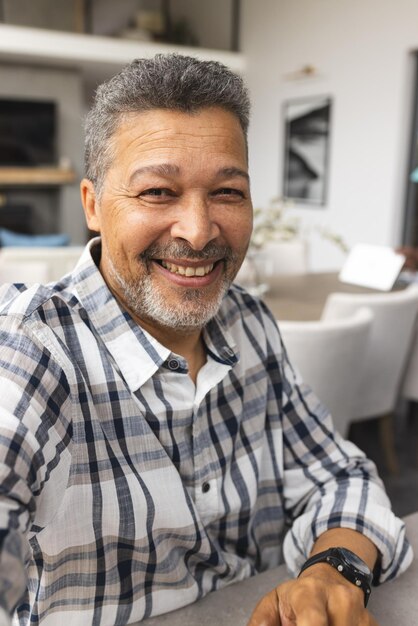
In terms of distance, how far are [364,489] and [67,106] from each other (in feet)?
24.9

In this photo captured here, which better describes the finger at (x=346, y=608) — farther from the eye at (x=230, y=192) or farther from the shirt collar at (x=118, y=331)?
the eye at (x=230, y=192)

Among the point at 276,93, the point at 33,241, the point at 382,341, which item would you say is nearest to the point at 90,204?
the point at 382,341

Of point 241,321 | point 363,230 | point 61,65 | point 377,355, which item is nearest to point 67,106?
point 61,65

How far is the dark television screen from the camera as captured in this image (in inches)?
294

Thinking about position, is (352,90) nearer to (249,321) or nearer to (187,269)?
(249,321)

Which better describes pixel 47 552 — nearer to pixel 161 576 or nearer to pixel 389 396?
pixel 161 576

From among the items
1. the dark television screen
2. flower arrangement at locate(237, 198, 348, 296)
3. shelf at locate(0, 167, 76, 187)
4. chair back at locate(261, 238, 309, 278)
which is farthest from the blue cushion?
the dark television screen

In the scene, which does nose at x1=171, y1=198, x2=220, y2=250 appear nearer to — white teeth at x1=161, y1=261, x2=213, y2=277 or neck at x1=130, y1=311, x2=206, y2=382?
white teeth at x1=161, y1=261, x2=213, y2=277

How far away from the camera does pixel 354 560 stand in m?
0.84

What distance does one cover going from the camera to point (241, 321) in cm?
110

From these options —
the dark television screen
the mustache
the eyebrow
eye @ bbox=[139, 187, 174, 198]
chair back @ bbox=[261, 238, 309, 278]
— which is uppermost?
the dark television screen

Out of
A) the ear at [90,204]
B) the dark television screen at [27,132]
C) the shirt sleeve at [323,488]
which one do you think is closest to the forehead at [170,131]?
the ear at [90,204]

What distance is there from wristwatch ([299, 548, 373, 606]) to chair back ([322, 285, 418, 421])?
1654 mm

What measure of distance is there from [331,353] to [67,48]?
572cm
